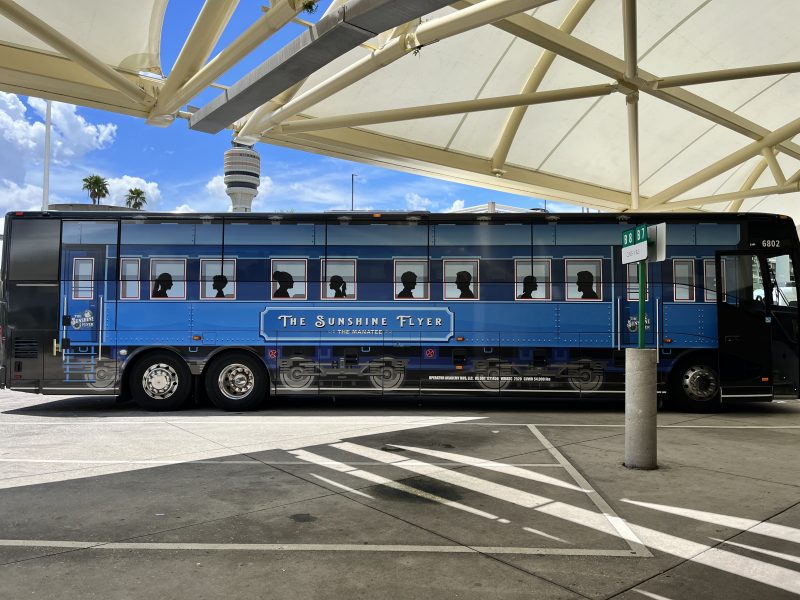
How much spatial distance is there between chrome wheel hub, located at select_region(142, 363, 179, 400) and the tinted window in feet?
7.87

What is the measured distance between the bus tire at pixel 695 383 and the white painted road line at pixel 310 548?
7853 mm

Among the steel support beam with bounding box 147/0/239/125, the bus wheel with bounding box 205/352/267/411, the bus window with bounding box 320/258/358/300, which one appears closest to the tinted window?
the steel support beam with bounding box 147/0/239/125

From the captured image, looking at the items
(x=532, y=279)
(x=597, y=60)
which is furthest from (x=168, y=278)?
(x=597, y=60)

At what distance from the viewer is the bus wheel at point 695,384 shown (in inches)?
460

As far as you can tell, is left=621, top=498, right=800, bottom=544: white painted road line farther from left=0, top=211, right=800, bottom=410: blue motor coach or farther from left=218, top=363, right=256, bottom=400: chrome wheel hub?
left=218, top=363, right=256, bottom=400: chrome wheel hub

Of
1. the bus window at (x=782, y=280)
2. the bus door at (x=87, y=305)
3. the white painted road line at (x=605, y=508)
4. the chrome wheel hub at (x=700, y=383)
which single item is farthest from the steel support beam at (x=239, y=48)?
the bus window at (x=782, y=280)

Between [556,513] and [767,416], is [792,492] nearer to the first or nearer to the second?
[556,513]

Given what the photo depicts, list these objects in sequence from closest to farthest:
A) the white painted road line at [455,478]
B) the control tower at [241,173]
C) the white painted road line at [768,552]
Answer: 1. the white painted road line at [768,552]
2. the white painted road line at [455,478]
3. the control tower at [241,173]

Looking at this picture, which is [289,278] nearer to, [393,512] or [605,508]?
[393,512]

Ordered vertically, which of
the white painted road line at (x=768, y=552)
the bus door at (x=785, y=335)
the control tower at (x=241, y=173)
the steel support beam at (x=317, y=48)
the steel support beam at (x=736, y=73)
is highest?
the control tower at (x=241, y=173)

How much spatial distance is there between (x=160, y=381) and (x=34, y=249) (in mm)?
3315

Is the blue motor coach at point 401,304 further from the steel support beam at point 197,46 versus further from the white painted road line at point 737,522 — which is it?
the white painted road line at point 737,522

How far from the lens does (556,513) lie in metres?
5.60

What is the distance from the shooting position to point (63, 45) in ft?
31.4
